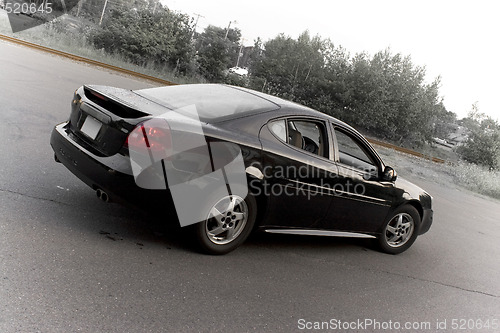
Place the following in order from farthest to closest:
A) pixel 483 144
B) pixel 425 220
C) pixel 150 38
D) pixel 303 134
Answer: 1. pixel 483 144
2. pixel 150 38
3. pixel 425 220
4. pixel 303 134

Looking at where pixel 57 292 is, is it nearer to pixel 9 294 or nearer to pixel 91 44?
pixel 9 294

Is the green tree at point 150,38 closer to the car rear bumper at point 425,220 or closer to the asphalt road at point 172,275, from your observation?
the asphalt road at point 172,275

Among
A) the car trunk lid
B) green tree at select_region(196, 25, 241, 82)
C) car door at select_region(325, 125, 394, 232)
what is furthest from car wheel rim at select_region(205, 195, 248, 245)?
green tree at select_region(196, 25, 241, 82)

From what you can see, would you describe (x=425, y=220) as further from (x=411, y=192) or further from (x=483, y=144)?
(x=483, y=144)

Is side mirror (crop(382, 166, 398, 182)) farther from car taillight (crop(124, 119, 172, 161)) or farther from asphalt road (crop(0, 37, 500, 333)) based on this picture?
car taillight (crop(124, 119, 172, 161))

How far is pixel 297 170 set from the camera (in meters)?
4.71

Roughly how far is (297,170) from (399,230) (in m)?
2.27

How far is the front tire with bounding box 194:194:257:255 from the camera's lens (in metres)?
4.31

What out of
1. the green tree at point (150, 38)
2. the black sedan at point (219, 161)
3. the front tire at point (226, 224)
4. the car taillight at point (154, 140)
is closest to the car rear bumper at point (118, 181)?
the black sedan at point (219, 161)

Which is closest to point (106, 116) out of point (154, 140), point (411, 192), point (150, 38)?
point (154, 140)

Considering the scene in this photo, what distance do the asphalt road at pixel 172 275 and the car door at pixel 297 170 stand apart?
1.76 ft

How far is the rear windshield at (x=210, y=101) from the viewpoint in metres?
4.46

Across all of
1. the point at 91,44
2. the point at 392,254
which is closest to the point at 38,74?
the point at 392,254

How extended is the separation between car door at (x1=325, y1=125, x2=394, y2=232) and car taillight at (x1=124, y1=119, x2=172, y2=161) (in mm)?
2020
